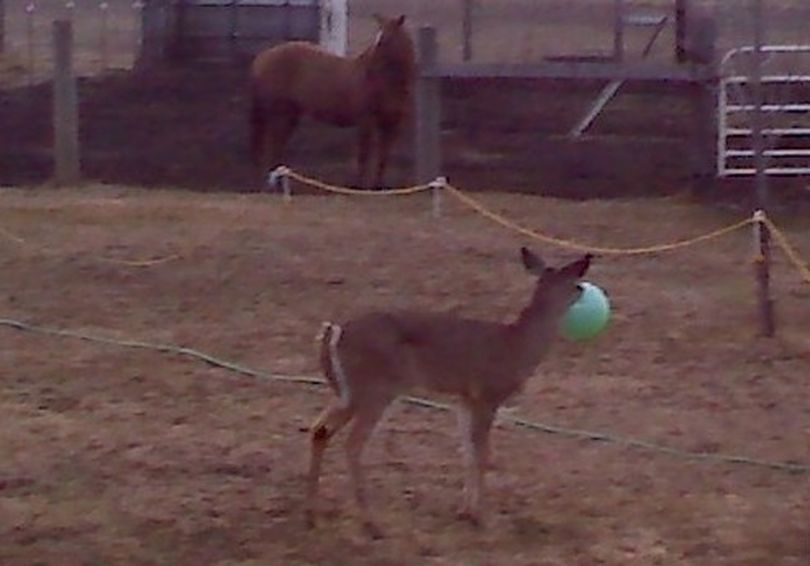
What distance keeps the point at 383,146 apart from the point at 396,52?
0.77m

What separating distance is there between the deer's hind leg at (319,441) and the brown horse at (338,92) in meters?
9.73

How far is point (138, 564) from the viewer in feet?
22.3

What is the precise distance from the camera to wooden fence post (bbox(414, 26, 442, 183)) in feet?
55.3

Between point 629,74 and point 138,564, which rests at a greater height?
point 629,74

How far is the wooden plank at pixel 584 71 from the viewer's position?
1727cm

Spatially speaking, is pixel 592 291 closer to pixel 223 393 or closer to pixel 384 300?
pixel 223 393

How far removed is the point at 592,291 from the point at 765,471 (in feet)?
4.58

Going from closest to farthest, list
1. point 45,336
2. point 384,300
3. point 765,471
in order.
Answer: point 765,471
point 45,336
point 384,300

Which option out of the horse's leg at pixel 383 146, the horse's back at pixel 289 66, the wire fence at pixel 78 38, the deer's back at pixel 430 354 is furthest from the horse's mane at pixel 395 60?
the deer's back at pixel 430 354

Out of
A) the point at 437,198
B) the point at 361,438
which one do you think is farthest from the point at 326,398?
the point at 437,198

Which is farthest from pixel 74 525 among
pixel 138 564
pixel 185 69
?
pixel 185 69

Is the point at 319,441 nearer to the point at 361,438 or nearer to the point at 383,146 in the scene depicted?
the point at 361,438

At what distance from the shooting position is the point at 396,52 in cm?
1708

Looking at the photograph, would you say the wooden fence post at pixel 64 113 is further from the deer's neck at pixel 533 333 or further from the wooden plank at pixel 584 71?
the deer's neck at pixel 533 333
